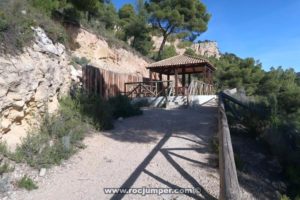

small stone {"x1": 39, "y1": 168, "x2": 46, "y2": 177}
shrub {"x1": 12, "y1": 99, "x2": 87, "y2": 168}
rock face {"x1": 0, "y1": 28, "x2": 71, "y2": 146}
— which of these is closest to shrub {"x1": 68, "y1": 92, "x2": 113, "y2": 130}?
shrub {"x1": 12, "y1": 99, "x2": 87, "y2": 168}

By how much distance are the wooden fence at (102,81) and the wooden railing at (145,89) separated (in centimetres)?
44

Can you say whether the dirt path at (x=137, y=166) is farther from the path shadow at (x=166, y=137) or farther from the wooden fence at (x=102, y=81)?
the wooden fence at (x=102, y=81)

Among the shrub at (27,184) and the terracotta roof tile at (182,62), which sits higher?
the terracotta roof tile at (182,62)

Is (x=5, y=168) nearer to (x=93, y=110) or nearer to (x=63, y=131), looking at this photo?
(x=63, y=131)

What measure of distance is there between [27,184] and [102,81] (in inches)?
373

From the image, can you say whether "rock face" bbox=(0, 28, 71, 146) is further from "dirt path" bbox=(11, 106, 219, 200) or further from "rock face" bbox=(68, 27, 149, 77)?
"rock face" bbox=(68, 27, 149, 77)

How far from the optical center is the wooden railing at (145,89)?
642 inches

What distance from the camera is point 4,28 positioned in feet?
21.7

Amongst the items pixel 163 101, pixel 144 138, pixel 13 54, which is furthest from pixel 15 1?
pixel 163 101

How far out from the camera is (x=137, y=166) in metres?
5.90

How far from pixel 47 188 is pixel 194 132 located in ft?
15.2

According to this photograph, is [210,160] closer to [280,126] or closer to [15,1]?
[280,126]

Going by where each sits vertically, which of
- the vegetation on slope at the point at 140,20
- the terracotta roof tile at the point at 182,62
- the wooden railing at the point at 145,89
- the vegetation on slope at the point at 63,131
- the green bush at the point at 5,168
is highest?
the vegetation on slope at the point at 140,20

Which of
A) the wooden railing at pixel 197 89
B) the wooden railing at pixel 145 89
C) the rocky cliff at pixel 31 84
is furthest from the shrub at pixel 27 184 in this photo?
the wooden railing at pixel 145 89
